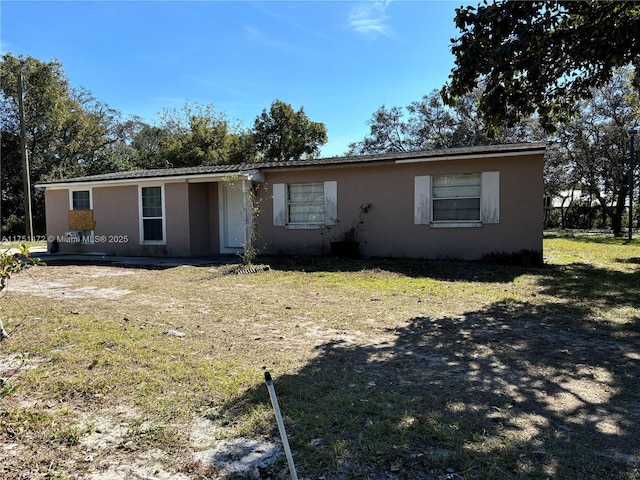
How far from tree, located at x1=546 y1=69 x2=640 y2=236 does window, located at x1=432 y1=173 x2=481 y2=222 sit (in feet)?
53.7

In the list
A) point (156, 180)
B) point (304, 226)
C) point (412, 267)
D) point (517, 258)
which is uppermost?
point (156, 180)

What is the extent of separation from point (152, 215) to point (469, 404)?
39.9 feet

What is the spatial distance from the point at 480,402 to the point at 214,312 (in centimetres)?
392

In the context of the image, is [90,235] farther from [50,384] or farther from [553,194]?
[553,194]

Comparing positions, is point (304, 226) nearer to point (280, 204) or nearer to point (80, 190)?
point (280, 204)

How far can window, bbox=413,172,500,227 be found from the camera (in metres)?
10.5

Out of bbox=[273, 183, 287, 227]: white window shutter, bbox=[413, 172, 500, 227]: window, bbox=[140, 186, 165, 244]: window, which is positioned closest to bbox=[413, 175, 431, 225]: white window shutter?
bbox=[413, 172, 500, 227]: window

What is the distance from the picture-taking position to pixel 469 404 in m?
2.99

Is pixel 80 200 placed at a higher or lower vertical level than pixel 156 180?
lower

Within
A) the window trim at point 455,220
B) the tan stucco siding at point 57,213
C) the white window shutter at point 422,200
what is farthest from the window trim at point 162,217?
the window trim at point 455,220

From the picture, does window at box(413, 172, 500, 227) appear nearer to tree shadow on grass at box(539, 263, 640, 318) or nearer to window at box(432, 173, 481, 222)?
window at box(432, 173, 481, 222)

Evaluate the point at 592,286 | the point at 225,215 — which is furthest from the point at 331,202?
the point at 592,286

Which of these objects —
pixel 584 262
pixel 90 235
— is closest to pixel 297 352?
pixel 584 262

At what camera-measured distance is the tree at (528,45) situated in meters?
5.56
